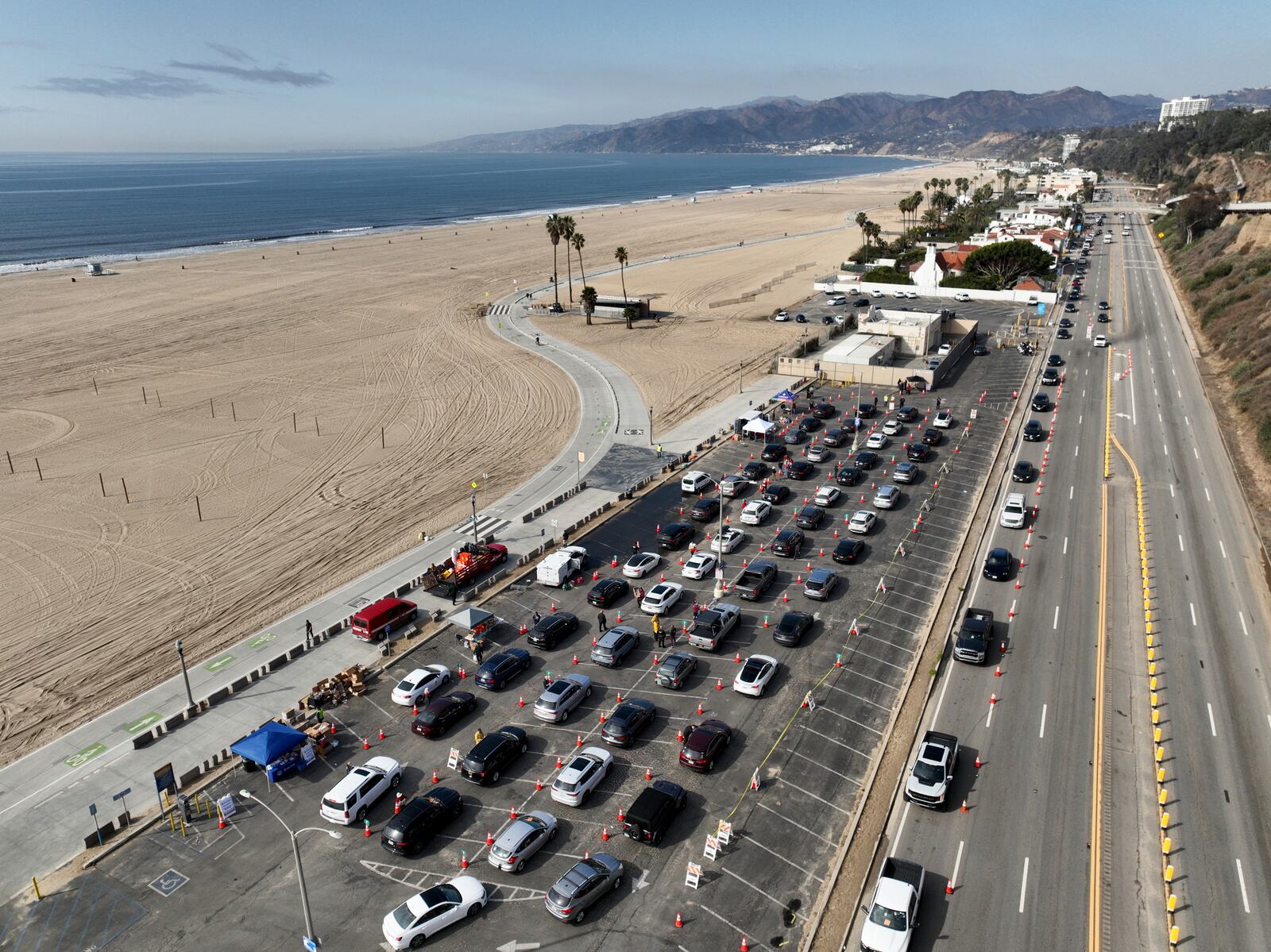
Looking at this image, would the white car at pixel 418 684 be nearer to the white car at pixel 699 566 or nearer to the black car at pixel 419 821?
the black car at pixel 419 821

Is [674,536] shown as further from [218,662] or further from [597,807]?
[218,662]

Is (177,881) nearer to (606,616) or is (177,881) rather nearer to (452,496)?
(606,616)

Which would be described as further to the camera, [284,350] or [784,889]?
[284,350]

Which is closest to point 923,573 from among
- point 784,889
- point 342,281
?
point 784,889

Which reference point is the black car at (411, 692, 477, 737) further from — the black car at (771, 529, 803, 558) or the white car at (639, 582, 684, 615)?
the black car at (771, 529, 803, 558)

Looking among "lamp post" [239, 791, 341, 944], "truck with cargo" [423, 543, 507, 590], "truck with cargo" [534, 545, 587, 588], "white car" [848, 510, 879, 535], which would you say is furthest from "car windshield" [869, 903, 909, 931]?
"white car" [848, 510, 879, 535]

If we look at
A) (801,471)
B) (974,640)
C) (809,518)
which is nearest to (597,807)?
(974,640)

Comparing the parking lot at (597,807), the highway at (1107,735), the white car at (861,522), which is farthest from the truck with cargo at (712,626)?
the white car at (861,522)
